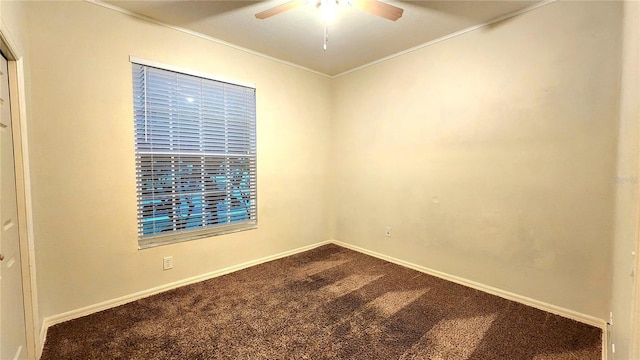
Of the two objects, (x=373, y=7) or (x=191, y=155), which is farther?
(x=191, y=155)

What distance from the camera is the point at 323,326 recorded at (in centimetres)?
204

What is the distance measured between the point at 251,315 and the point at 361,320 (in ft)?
3.00

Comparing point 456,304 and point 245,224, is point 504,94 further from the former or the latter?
point 245,224

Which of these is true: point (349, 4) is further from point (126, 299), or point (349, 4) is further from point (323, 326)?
point (126, 299)

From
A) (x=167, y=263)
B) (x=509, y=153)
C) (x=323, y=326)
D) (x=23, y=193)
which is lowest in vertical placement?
(x=323, y=326)

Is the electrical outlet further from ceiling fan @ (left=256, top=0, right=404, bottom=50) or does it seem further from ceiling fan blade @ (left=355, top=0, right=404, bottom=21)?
ceiling fan blade @ (left=355, top=0, right=404, bottom=21)

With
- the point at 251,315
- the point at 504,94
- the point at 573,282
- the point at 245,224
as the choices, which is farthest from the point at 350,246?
the point at 504,94

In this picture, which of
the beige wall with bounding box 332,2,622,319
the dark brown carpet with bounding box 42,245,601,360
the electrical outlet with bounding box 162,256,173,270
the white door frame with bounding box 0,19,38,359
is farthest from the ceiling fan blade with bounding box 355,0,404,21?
the electrical outlet with bounding box 162,256,173,270

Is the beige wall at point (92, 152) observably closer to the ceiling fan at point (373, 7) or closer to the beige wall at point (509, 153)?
the ceiling fan at point (373, 7)

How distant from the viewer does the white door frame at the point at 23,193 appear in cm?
154

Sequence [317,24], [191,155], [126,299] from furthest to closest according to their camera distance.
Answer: [191,155], [317,24], [126,299]

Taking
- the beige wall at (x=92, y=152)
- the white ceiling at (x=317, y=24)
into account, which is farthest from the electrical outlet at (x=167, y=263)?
the white ceiling at (x=317, y=24)

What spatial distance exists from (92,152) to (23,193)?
2.35 feet

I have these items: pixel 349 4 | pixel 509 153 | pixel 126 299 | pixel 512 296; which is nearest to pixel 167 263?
pixel 126 299
